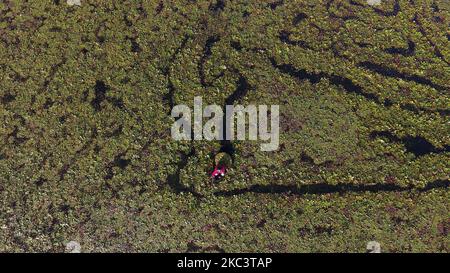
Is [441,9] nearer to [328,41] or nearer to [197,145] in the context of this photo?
[328,41]

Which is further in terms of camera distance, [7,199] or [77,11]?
[77,11]

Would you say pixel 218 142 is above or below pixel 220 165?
above

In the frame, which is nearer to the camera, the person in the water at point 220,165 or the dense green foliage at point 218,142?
the dense green foliage at point 218,142

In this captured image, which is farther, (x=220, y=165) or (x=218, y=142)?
(x=218, y=142)

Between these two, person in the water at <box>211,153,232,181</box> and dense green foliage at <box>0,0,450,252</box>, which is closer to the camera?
dense green foliage at <box>0,0,450,252</box>

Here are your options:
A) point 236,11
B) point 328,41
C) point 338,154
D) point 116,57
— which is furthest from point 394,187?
point 116,57
